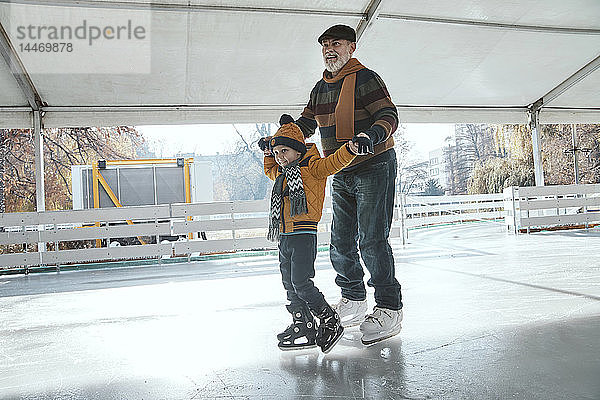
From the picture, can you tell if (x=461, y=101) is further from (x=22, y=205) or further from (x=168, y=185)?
(x=22, y=205)

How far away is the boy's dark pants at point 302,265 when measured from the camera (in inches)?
A: 81.1

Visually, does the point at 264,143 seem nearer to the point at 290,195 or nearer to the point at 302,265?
the point at 290,195

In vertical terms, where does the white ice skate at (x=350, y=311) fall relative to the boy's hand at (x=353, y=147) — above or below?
below

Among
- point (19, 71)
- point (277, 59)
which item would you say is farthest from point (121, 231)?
A: point (277, 59)

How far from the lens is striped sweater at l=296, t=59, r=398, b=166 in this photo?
2.23 meters

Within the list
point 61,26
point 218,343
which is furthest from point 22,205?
point 218,343

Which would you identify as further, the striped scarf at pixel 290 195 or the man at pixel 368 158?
the man at pixel 368 158

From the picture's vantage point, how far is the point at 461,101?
28.6ft

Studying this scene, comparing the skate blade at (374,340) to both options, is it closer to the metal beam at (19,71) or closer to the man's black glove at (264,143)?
the man's black glove at (264,143)

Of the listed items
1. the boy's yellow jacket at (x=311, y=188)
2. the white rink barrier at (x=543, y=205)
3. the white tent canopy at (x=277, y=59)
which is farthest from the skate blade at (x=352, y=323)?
the white rink barrier at (x=543, y=205)

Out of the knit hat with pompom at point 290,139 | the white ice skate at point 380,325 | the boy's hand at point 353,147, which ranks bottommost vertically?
the white ice skate at point 380,325

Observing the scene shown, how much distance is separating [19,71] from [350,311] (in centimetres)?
581

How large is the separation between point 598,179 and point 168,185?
1748cm

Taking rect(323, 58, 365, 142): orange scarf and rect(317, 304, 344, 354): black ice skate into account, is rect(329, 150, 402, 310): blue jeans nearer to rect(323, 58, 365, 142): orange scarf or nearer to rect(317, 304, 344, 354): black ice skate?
rect(323, 58, 365, 142): orange scarf
